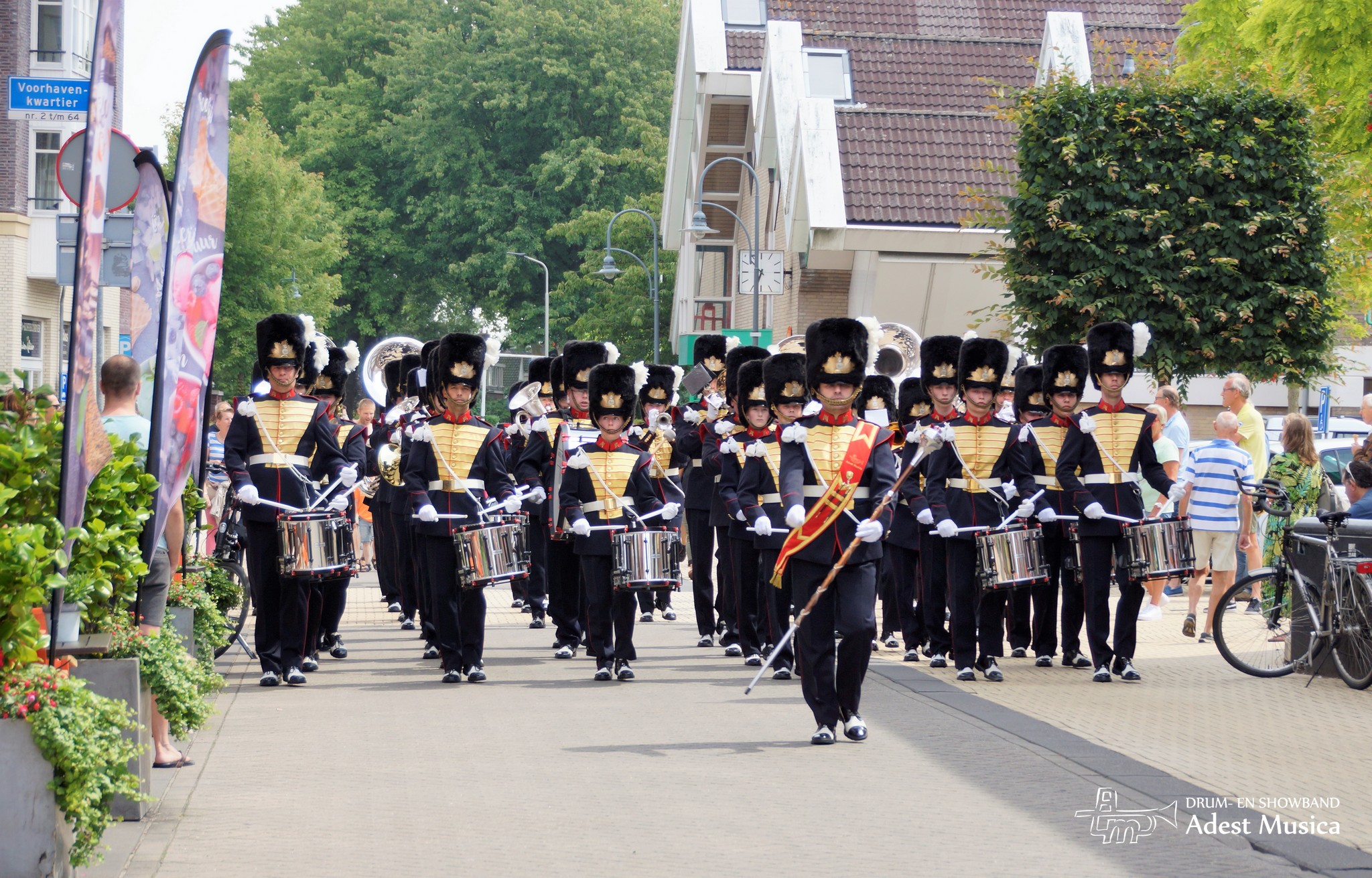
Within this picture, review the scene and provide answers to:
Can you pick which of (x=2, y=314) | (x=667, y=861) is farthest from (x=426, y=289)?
(x=667, y=861)

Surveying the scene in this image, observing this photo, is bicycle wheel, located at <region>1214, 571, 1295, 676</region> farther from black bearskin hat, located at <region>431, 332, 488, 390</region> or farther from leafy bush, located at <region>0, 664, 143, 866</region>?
leafy bush, located at <region>0, 664, 143, 866</region>

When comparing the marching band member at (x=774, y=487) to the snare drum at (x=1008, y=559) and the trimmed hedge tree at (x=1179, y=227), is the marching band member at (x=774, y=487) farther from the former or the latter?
the trimmed hedge tree at (x=1179, y=227)

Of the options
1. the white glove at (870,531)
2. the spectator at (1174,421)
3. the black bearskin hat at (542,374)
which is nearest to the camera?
the white glove at (870,531)

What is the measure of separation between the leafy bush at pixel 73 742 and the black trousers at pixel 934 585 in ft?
24.8

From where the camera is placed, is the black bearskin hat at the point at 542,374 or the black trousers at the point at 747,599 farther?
the black bearskin hat at the point at 542,374

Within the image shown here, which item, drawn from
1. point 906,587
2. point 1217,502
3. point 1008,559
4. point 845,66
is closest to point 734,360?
point 906,587

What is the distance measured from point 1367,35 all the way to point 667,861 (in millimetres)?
17389

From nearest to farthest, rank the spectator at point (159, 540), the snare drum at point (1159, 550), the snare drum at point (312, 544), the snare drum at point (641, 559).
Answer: the spectator at point (159, 540)
the snare drum at point (312, 544)
the snare drum at point (1159, 550)
the snare drum at point (641, 559)

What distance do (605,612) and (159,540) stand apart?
4.83 m

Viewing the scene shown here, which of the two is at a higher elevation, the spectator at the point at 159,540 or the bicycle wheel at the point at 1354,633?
the spectator at the point at 159,540

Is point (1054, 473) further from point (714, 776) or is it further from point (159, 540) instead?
point (159, 540)

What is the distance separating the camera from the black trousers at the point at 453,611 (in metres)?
12.1

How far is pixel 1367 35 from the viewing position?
21000 mm

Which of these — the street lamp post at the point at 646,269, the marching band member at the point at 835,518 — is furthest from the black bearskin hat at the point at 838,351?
the street lamp post at the point at 646,269
